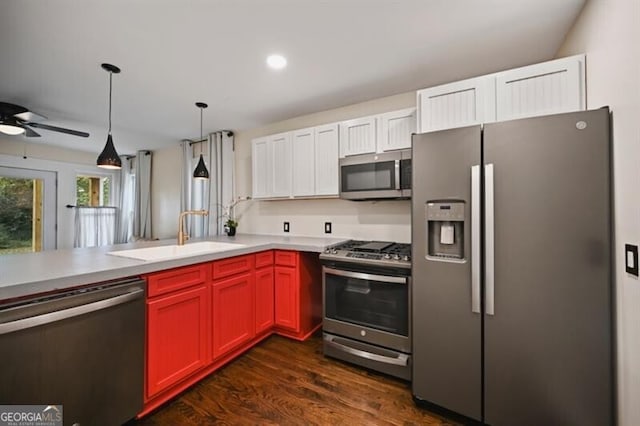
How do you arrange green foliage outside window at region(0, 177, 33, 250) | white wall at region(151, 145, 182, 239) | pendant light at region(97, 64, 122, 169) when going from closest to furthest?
1. pendant light at region(97, 64, 122, 169)
2. green foliage outside window at region(0, 177, 33, 250)
3. white wall at region(151, 145, 182, 239)

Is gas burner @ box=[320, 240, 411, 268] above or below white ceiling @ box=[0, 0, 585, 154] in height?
below

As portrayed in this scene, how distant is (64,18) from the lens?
5.19 feet

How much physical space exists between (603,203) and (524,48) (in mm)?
1335

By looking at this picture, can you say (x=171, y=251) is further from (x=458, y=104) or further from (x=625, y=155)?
(x=625, y=155)

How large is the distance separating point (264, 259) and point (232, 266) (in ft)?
1.29

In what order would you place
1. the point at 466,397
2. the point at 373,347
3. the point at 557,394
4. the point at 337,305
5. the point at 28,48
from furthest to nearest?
1. the point at 337,305
2. the point at 373,347
3. the point at 28,48
4. the point at 466,397
5. the point at 557,394

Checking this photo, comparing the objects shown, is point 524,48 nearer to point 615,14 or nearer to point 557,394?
point 615,14

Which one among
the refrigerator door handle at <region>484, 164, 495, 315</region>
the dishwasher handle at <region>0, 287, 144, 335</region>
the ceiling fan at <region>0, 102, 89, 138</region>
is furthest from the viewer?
the ceiling fan at <region>0, 102, 89, 138</region>

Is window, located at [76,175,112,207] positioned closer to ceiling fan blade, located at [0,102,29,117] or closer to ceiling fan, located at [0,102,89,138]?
ceiling fan, located at [0,102,89,138]

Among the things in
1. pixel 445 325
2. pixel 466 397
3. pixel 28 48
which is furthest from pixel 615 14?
pixel 28 48

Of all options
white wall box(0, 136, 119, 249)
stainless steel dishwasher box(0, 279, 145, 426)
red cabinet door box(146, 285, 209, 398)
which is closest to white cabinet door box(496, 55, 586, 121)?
red cabinet door box(146, 285, 209, 398)

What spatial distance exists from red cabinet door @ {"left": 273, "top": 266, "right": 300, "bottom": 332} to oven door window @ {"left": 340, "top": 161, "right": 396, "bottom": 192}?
0.97 m

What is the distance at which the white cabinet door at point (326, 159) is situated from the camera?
2.62m

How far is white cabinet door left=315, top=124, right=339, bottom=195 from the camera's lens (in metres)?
2.62
